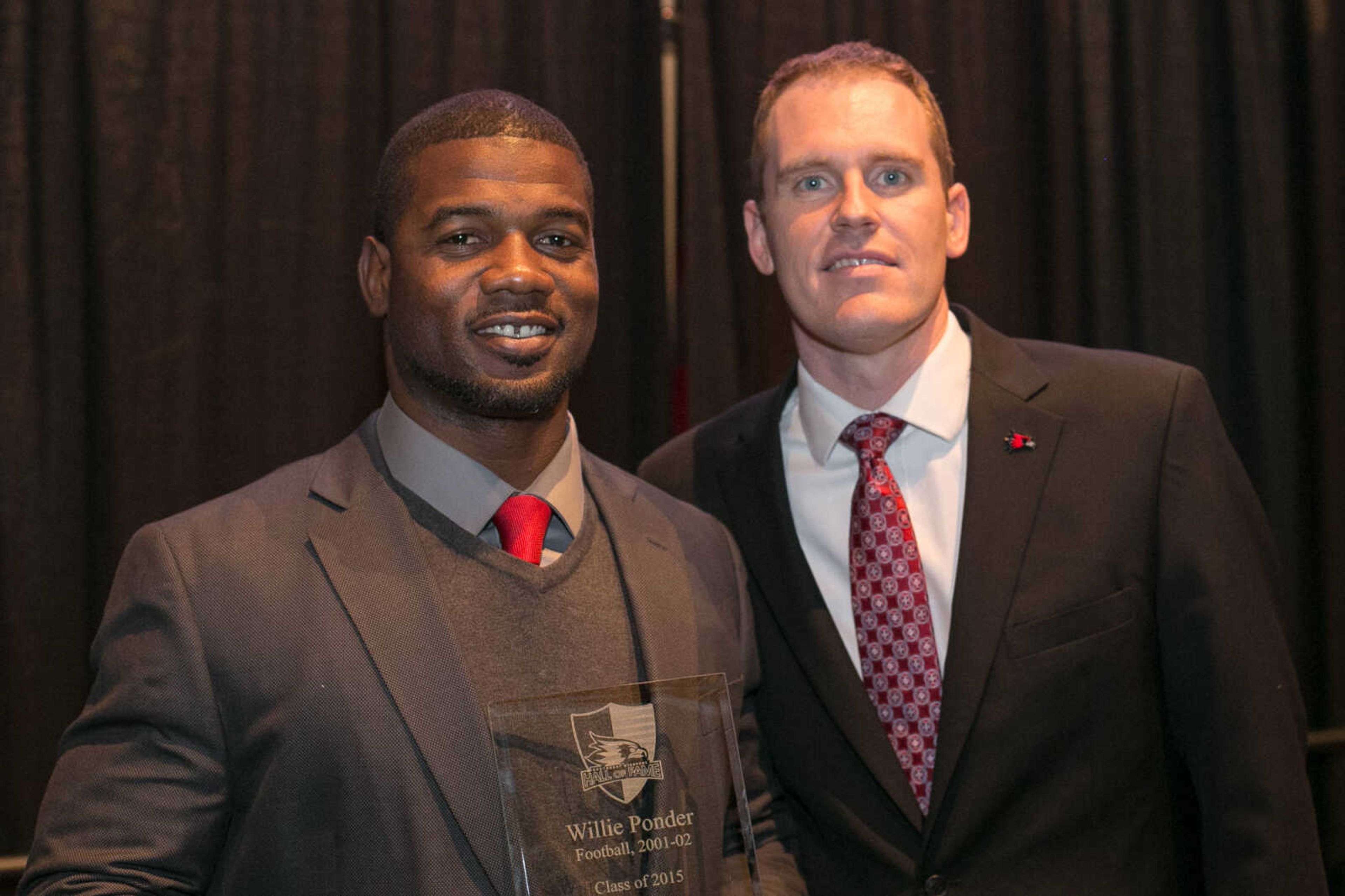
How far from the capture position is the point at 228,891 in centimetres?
151

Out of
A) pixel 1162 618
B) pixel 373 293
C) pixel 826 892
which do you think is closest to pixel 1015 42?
pixel 1162 618

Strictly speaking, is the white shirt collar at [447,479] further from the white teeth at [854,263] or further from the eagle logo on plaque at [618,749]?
the white teeth at [854,263]

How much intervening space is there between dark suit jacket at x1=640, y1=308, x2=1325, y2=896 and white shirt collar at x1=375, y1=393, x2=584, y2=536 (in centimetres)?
45

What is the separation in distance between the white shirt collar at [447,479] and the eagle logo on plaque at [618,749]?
37 cm

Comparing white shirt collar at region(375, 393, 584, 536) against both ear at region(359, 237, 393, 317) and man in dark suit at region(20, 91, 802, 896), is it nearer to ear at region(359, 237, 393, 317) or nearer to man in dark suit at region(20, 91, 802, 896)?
man in dark suit at region(20, 91, 802, 896)

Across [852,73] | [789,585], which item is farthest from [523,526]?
[852,73]

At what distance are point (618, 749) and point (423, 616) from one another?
0.31 metres

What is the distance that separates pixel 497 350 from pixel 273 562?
400mm

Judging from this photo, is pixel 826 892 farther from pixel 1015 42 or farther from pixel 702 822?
pixel 1015 42

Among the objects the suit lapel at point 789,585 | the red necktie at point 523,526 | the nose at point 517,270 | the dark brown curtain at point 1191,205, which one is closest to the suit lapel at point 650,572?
the red necktie at point 523,526

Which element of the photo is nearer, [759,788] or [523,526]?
[523,526]

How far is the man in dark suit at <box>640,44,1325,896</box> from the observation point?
1.83 metres

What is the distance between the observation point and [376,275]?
6.02ft

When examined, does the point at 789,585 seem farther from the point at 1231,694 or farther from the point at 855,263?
the point at 1231,694
